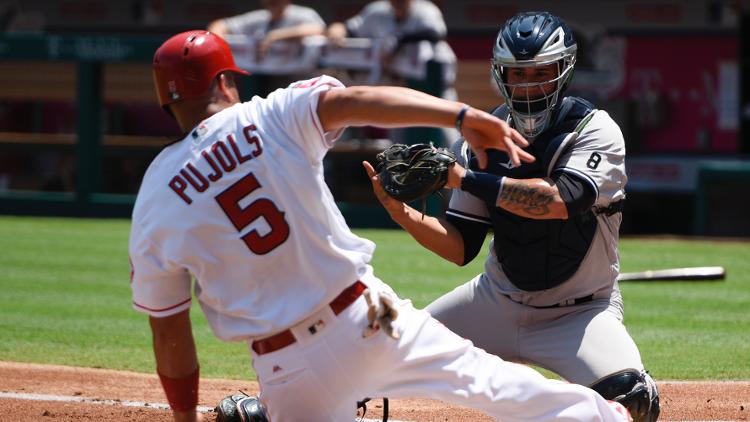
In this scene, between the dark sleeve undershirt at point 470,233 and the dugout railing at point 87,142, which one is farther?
the dugout railing at point 87,142

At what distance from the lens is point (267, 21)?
1183cm

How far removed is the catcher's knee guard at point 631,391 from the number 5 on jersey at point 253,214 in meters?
1.45

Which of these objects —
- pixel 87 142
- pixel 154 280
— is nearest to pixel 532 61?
pixel 154 280

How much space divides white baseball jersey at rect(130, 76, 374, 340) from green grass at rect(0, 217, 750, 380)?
276 cm

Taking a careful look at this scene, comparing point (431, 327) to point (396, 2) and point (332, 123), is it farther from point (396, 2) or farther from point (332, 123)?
point (396, 2)

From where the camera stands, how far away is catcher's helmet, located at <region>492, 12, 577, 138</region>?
14.1 feet

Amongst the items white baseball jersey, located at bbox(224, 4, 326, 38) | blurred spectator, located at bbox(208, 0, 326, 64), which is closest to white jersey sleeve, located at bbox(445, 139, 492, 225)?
blurred spectator, located at bbox(208, 0, 326, 64)

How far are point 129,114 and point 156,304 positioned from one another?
12534 millimetres

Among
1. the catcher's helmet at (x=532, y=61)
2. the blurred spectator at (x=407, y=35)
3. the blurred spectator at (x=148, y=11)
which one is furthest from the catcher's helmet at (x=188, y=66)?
the blurred spectator at (x=148, y=11)

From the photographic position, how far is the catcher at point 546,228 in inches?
160

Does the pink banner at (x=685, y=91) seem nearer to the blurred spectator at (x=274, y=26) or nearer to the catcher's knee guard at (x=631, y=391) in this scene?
the blurred spectator at (x=274, y=26)

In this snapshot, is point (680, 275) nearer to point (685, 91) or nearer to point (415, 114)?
point (415, 114)

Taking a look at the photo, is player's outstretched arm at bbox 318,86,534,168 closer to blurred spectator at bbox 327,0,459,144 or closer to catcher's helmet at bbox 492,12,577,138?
catcher's helmet at bbox 492,12,577,138

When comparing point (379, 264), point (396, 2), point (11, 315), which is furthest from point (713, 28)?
Result: point (11, 315)
